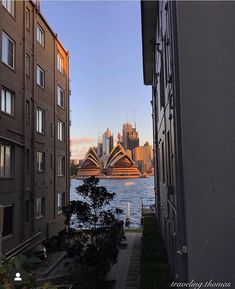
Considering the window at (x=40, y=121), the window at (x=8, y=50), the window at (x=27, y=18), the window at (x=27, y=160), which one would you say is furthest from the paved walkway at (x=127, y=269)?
the window at (x=27, y=18)

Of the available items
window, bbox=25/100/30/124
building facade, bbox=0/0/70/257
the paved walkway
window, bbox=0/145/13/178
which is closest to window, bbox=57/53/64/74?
building facade, bbox=0/0/70/257

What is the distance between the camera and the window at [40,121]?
24734mm

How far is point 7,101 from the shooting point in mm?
19656

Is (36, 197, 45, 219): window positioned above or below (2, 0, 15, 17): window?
below

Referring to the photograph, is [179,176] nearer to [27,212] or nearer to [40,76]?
[27,212]

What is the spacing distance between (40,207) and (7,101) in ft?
26.6

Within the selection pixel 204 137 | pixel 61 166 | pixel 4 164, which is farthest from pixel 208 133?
pixel 61 166

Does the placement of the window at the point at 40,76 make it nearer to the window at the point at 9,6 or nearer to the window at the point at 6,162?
the window at the point at 9,6

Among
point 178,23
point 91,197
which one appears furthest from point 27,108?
point 178,23

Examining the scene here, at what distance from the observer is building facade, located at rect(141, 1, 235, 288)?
882cm

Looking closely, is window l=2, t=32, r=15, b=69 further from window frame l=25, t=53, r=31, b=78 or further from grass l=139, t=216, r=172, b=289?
grass l=139, t=216, r=172, b=289

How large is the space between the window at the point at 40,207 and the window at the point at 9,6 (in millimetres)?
10555

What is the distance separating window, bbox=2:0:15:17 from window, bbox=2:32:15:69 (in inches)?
53.5

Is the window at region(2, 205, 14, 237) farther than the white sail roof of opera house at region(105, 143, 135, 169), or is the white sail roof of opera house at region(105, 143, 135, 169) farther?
the white sail roof of opera house at region(105, 143, 135, 169)
